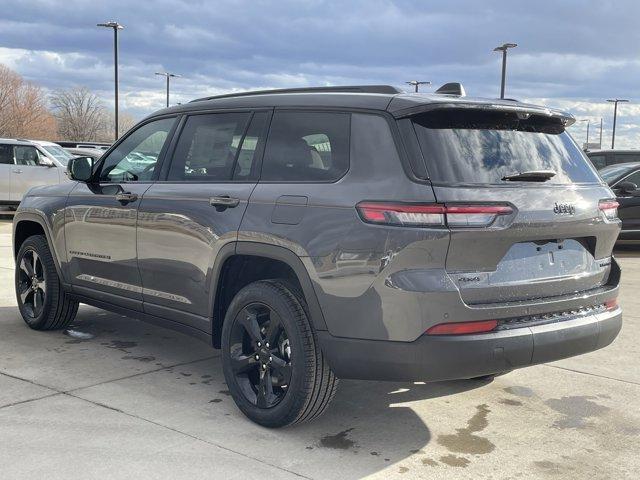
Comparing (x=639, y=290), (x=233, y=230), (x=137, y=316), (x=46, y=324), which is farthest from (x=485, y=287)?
(x=639, y=290)

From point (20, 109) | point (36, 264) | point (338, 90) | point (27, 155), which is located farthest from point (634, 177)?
point (20, 109)

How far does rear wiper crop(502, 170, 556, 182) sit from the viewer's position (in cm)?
354

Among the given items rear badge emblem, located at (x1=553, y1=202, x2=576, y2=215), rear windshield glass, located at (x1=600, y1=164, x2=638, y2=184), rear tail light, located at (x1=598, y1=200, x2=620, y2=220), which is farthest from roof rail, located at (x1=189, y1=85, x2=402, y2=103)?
rear windshield glass, located at (x1=600, y1=164, x2=638, y2=184)

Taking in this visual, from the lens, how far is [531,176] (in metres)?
3.59

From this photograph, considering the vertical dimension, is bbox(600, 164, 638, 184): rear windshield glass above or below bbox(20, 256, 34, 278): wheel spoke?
above

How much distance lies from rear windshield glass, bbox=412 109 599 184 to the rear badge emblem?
0.47 feet

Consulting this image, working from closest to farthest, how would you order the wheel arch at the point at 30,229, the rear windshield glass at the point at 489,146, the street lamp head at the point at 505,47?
the rear windshield glass at the point at 489,146 → the wheel arch at the point at 30,229 → the street lamp head at the point at 505,47

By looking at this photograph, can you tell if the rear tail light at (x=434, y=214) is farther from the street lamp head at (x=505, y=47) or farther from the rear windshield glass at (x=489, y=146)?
the street lamp head at (x=505, y=47)

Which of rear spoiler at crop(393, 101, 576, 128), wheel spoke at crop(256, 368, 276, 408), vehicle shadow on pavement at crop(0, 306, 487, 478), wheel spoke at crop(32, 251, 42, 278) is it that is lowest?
vehicle shadow on pavement at crop(0, 306, 487, 478)

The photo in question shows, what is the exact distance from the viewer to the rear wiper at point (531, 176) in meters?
3.54

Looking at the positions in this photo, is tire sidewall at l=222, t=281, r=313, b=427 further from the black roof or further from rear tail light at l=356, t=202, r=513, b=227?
the black roof

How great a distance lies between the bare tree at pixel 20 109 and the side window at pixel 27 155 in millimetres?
57855

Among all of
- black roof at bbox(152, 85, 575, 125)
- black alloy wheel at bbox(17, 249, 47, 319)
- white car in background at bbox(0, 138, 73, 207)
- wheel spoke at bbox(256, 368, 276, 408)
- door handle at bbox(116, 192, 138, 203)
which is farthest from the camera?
white car in background at bbox(0, 138, 73, 207)

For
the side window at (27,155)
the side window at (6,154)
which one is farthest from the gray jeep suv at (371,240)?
the side window at (6,154)
